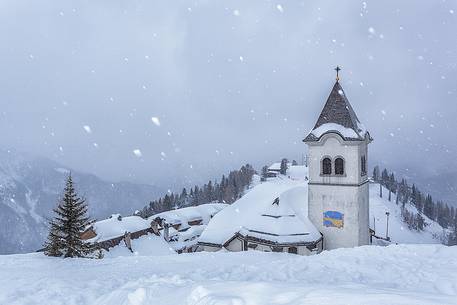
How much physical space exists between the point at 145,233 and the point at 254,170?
412ft

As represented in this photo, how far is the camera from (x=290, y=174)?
155 metres

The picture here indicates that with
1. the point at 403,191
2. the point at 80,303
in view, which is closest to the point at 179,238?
the point at 80,303

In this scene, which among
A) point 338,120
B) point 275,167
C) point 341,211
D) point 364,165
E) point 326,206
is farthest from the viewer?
point 275,167

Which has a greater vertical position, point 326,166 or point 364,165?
point 364,165

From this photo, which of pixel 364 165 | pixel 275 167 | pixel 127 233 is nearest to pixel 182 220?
pixel 127 233

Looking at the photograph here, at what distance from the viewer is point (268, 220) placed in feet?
106

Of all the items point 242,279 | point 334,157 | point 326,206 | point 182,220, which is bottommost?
point 182,220

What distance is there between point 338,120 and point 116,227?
32026 mm

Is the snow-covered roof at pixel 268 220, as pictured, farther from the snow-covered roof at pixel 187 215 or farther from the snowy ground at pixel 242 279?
the snow-covered roof at pixel 187 215

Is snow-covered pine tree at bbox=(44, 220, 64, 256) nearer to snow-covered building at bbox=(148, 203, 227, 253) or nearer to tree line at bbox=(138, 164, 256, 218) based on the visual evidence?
snow-covered building at bbox=(148, 203, 227, 253)

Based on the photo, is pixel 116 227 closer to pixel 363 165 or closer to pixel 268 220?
pixel 268 220

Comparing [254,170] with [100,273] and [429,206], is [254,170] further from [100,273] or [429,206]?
[100,273]

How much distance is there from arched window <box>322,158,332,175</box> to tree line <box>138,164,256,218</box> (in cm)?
9862

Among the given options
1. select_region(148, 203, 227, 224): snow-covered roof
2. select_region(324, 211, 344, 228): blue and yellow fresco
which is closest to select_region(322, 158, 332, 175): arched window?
select_region(324, 211, 344, 228): blue and yellow fresco
